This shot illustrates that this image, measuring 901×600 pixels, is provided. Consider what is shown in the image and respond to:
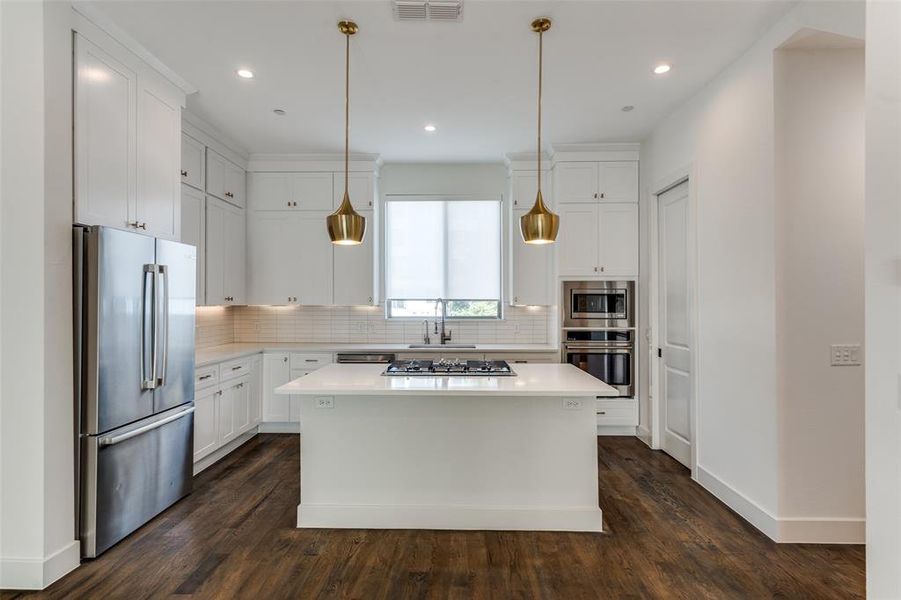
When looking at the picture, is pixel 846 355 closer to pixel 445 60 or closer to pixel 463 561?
pixel 463 561

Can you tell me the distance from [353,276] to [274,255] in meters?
0.90

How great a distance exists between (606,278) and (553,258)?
57 centimetres

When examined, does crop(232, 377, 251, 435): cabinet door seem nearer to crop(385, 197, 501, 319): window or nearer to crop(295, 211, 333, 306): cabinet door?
crop(295, 211, 333, 306): cabinet door

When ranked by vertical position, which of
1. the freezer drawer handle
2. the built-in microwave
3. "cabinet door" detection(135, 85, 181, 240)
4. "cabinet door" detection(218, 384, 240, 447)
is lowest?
"cabinet door" detection(218, 384, 240, 447)

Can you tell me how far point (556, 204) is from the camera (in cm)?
461

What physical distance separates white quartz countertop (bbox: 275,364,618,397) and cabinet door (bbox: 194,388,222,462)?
4.33ft

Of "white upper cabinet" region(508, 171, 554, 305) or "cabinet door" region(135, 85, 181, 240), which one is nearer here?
"cabinet door" region(135, 85, 181, 240)

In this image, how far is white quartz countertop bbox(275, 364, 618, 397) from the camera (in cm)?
242

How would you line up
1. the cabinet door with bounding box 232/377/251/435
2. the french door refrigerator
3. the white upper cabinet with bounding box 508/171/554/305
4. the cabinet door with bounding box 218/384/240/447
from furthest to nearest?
the white upper cabinet with bounding box 508/171/554/305, the cabinet door with bounding box 232/377/251/435, the cabinet door with bounding box 218/384/240/447, the french door refrigerator
